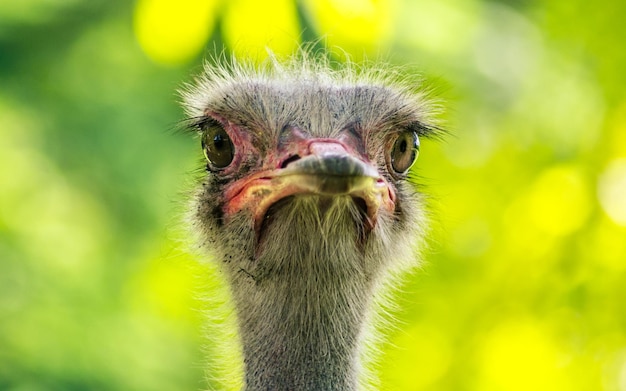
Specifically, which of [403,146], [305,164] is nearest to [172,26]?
[403,146]

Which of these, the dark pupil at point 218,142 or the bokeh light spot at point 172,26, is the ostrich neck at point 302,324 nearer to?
the dark pupil at point 218,142

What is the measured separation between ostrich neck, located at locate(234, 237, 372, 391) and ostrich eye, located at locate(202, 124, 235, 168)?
0.27 metres

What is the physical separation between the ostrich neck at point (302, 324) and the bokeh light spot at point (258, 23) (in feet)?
2.18

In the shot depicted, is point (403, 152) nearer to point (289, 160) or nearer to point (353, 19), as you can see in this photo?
point (353, 19)

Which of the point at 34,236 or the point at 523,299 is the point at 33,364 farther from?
the point at 523,299

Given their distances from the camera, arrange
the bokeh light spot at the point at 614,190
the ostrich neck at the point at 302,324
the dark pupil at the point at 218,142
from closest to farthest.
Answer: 1. the ostrich neck at the point at 302,324
2. the dark pupil at the point at 218,142
3. the bokeh light spot at the point at 614,190

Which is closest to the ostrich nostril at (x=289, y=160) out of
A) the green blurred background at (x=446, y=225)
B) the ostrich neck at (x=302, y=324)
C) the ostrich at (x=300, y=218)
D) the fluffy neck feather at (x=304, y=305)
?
the ostrich at (x=300, y=218)

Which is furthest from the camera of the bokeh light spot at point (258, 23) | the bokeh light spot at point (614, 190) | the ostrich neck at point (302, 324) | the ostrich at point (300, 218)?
the bokeh light spot at point (614, 190)

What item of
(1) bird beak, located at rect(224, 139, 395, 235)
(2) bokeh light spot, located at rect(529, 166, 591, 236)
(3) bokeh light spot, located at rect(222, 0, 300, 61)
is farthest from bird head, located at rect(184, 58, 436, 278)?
(2) bokeh light spot, located at rect(529, 166, 591, 236)

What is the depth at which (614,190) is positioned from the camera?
3426 mm

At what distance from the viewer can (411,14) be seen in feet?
11.8

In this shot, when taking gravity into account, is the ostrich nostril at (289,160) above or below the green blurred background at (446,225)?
below

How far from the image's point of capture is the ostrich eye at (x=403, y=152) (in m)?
2.63

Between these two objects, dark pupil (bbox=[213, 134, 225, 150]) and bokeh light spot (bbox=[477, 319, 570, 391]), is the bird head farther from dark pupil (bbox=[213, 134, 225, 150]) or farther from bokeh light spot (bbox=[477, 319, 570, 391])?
bokeh light spot (bbox=[477, 319, 570, 391])
